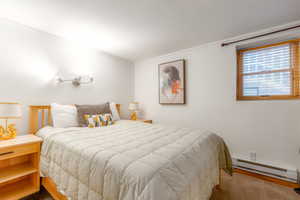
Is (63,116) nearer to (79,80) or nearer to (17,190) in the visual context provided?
(79,80)

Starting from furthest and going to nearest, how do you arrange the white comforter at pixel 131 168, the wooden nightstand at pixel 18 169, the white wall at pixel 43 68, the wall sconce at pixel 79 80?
the wall sconce at pixel 79 80, the white wall at pixel 43 68, the wooden nightstand at pixel 18 169, the white comforter at pixel 131 168

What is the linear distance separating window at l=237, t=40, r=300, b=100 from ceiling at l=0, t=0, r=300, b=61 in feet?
1.38

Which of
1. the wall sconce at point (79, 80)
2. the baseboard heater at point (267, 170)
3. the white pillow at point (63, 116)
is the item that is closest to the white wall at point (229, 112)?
the baseboard heater at point (267, 170)

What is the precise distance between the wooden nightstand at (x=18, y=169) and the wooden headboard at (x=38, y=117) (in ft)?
1.22

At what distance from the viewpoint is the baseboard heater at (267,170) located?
1938 mm

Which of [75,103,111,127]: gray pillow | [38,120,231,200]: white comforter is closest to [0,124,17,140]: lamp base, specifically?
[38,120,231,200]: white comforter

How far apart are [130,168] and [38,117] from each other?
2.10 metres

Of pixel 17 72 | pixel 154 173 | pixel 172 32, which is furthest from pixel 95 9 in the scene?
pixel 154 173

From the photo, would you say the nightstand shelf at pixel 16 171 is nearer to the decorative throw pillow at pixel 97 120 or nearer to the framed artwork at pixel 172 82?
the decorative throw pillow at pixel 97 120

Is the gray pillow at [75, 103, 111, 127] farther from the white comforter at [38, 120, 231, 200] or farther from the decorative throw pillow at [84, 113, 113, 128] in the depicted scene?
the white comforter at [38, 120, 231, 200]

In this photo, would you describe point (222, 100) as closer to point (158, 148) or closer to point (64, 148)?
point (158, 148)

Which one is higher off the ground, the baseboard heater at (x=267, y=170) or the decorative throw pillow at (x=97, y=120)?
the decorative throw pillow at (x=97, y=120)

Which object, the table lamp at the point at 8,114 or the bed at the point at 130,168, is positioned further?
the table lamp at the point at 8,114

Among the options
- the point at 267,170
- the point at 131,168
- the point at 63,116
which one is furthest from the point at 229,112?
the point at 63,116
